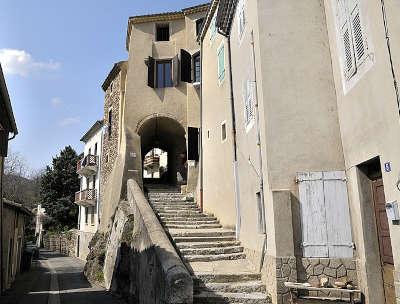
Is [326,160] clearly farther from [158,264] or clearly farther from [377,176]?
[158,264]

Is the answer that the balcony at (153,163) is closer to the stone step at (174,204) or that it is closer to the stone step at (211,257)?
the stone step at (174,204)

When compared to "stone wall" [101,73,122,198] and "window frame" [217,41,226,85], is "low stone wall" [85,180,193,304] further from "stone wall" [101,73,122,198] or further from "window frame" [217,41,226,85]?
"stone wall" [101,73,122,198]

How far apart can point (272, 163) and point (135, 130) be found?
11.8 meters

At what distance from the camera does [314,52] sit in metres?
8.27

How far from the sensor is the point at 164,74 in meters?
19.6

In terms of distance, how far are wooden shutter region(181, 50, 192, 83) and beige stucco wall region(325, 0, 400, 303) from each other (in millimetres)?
11797

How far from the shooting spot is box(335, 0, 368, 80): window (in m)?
6.67

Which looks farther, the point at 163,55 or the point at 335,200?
the point at 163,55

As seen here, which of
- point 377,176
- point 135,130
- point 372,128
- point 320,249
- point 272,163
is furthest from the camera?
point 135,130

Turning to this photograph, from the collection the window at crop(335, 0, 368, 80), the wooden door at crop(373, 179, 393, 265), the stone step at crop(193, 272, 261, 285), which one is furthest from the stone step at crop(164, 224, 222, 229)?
the window at crop(335, 0, 368, 80)

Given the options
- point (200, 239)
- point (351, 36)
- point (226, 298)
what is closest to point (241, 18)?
point (351, 36)

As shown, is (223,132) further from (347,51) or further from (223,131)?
(347,51)

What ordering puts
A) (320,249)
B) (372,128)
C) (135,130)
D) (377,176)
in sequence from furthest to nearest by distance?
1. (135,130)
2. (320,249)
3. (377,176)
4. (372,128)

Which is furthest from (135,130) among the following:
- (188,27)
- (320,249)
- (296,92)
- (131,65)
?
(320,249)
